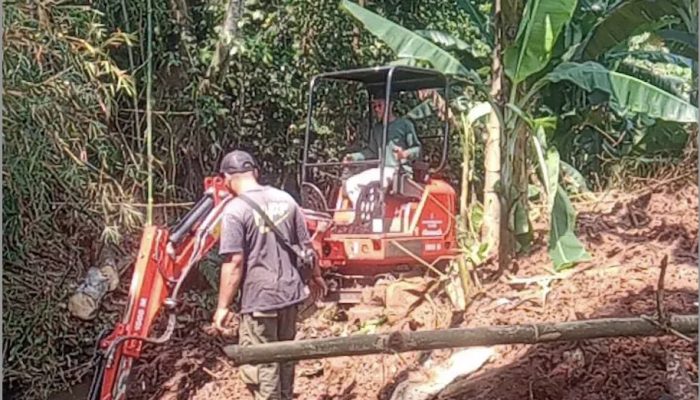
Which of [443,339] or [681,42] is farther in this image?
[681,42]

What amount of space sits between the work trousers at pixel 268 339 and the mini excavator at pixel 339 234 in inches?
7.3

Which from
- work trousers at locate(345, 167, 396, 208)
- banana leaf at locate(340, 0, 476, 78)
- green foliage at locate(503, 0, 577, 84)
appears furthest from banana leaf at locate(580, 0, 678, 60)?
work trousers at locate(345, 167, 396, 208)

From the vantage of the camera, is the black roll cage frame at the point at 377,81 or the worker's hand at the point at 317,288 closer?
the worker's hand at the point at 317,288

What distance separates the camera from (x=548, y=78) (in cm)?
227

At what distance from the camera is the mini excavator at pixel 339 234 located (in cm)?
201

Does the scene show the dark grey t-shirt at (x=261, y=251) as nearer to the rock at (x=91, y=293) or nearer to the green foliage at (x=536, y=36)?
the rock at (x=91, y=293)

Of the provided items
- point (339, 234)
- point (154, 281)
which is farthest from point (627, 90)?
point (154, 281)

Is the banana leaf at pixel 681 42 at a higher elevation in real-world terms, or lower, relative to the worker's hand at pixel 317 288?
higher

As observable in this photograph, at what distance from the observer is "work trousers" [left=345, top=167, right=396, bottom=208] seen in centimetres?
217

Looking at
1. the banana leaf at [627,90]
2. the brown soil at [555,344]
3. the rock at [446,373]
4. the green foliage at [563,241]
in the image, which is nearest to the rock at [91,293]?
the brown soil at [555,344]

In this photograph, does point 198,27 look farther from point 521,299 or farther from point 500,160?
point 521,299

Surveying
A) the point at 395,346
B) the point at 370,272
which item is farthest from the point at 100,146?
the point at 395,346

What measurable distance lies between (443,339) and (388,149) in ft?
2.57

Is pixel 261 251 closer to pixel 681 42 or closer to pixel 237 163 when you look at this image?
pixel 237 163
